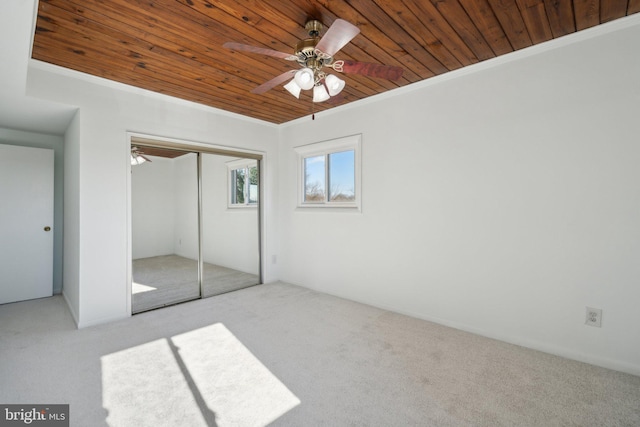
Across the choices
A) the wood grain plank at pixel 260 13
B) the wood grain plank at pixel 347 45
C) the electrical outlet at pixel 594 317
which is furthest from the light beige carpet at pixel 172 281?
the electrical outlet at pixel 594 317

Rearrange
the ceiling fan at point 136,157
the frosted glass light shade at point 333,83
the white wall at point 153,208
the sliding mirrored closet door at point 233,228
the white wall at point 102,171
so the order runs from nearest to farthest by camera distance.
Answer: the frosted glass light shade at point 333,83 < the white wall at point 102,171 < the ceiling fan at point 136,157 < the white wall at point 153,208 < the sliding mirrored closet door at point 233,228

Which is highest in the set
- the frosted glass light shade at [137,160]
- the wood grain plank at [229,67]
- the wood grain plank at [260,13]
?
the wood grain plank at [229,67]

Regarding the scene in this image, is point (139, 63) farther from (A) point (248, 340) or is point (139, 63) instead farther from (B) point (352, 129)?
(A) point (248, 340)

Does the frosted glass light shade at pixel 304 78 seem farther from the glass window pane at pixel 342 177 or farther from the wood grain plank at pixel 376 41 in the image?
the glass window pane at pixel 342 177

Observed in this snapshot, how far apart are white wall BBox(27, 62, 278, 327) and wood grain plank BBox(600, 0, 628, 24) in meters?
3.89

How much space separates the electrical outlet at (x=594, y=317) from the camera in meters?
2.16

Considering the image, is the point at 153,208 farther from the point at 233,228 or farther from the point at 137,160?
the point at 233,228

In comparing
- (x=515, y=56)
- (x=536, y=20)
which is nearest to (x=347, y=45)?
(x=536, y=20)

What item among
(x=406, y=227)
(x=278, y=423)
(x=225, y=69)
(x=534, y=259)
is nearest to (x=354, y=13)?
(x=225, y=69)

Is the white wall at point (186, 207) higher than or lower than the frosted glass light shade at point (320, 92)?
lower

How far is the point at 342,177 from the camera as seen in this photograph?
3.90 meters

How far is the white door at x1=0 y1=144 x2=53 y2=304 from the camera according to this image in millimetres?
3533

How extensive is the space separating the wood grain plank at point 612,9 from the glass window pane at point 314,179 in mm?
2912

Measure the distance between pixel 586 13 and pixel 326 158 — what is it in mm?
2760
